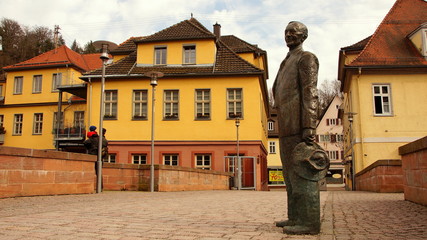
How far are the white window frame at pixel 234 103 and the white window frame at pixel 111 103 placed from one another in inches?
292

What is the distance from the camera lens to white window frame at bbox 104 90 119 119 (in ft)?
86.6

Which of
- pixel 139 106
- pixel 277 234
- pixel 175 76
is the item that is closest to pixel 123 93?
pixel 139 106

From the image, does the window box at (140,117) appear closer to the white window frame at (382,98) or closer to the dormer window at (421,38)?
the white window frame at (382,98)

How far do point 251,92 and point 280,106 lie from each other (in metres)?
20.4

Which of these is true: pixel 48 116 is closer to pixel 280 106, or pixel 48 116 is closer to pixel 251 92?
pixel 251 92

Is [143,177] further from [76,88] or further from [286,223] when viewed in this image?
[76,88]

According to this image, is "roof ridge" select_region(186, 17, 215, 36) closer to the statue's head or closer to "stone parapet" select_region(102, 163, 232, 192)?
"stone parapet" select_region(102, 163, 232, 192)

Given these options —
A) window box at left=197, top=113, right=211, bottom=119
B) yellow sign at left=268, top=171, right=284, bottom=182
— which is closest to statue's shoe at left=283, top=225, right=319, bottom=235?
window box at left=197, top=113, right=211, bottom=119

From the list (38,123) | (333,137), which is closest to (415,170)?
(38,123)

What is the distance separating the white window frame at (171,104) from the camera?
25.9 m

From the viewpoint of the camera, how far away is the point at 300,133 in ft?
15.3

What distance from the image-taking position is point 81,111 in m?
36.0

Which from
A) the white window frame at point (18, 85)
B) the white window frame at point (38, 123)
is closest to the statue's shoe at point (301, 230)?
the white window frame at point (38, 123)

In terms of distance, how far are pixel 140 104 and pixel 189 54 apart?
4.73 metres
